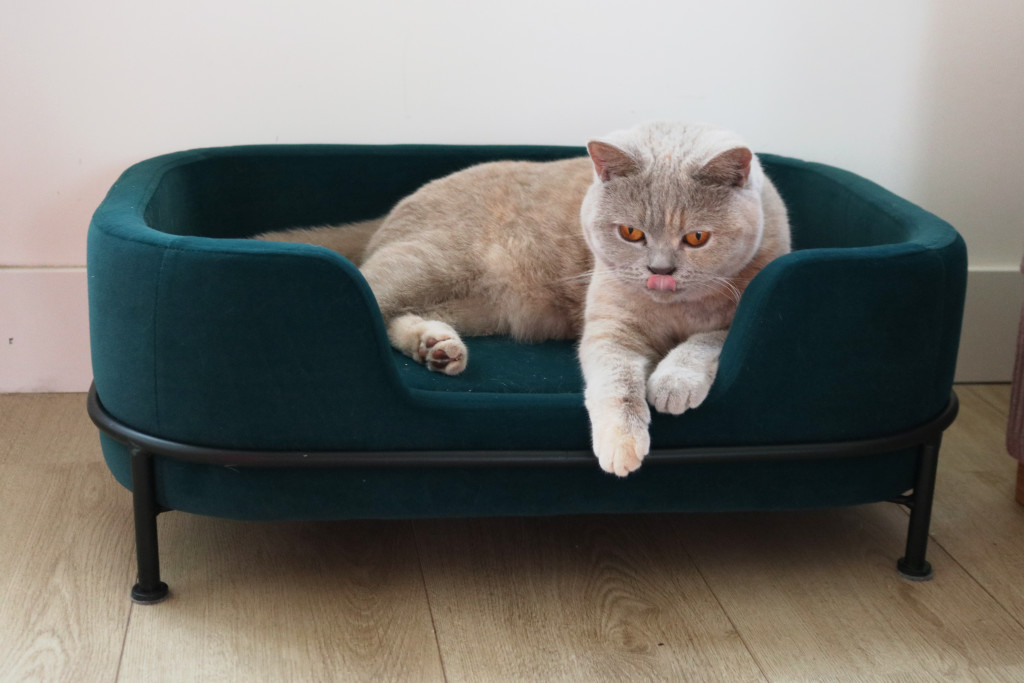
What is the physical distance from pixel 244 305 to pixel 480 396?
0.37 meters

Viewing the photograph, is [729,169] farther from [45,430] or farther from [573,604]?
[45,430]

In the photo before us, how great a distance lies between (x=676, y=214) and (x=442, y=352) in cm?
46

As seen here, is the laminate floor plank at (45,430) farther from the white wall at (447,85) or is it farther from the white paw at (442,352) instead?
the white paw at (442,352)

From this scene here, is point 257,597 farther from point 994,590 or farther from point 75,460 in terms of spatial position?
point 994,590

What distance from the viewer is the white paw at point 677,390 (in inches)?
55.7

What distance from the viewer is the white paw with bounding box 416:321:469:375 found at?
1626 millimetres

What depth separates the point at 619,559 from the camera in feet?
5.44

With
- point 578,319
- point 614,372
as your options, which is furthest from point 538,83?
point 614,372

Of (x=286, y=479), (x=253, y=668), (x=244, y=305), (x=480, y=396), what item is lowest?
(x=253, y=668)

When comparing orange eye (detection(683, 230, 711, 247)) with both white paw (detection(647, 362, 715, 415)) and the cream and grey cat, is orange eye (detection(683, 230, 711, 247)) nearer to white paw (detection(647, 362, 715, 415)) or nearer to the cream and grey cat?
the cream and grey cat

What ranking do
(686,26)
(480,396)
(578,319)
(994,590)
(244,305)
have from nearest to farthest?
(244,305)
(480,396)
(994,590)
(578,319)
(686,26)

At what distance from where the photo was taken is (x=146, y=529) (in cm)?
147

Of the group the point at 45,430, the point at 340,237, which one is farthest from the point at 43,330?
the point at 340,237

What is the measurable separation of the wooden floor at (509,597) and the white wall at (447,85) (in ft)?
2.24
